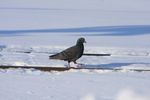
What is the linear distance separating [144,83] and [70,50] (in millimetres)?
2171

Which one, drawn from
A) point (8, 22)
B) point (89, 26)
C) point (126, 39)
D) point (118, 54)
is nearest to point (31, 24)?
point (8, 22)

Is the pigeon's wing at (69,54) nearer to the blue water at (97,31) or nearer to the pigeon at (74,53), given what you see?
the pigeon at (74,53)

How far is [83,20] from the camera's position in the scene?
2692 cm

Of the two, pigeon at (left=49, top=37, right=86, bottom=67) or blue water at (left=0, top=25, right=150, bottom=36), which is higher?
pigeon at (left=49, top=37, right=86, bottom=67)

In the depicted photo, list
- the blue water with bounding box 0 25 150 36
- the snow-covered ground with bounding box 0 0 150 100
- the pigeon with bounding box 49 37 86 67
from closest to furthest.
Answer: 1. the snow-covered ground with bounding box 0 0 150 100
2. the pigeon with bounding box 49 37 86 67
3. the blue water with bounding box 0 25 150 36

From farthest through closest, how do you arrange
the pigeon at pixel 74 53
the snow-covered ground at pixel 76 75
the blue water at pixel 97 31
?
1. the blue water at pixel 97 31
2. the pigeon at pixel 74 53
3. the snow-covered ground at pixel 76 75

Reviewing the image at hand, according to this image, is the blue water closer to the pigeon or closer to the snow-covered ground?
the snow-covered ground

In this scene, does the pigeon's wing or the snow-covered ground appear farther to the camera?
the pigeon's wing

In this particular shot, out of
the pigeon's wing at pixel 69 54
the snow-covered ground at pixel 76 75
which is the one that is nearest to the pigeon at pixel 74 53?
the pigeon's wing at pixel 69 54

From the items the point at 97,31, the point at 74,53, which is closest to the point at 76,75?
the point at 74,53

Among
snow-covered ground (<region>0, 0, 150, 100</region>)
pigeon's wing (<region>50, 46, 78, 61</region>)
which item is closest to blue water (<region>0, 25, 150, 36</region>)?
snow-covered ground (<region>0, 0, 150, 100</region>)

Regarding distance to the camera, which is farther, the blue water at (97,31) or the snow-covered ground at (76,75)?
the blue water at (97,31)

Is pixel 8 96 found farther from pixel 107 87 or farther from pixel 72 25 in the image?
pixel 72 25

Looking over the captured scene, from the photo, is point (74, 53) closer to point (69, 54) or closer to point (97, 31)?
point (69, 54)
